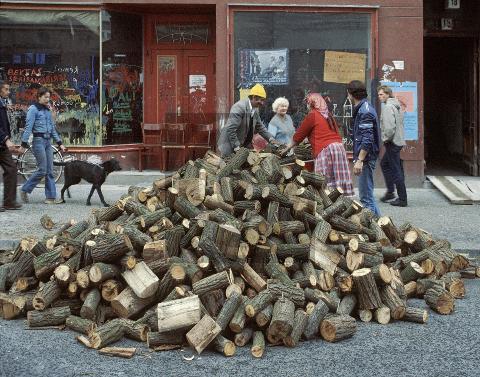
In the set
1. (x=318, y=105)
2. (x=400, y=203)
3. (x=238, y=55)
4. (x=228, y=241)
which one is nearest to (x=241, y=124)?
(x=318, y=105)

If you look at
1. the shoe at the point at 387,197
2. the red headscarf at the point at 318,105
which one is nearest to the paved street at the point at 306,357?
the red headscarf at the point at 318,105

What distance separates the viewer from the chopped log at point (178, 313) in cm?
639

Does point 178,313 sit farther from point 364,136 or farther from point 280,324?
point 364,136

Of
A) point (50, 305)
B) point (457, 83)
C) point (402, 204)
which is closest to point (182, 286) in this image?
point (50, 305)

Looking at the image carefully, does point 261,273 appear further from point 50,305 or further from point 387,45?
point 387,45

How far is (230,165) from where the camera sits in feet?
30.6

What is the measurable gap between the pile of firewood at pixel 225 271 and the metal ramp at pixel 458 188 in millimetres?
5829

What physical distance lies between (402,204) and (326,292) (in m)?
7.20

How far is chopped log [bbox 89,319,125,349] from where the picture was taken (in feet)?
21.2

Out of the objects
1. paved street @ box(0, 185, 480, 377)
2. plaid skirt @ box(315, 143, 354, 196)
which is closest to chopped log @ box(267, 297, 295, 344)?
paved street @ box(0, 185, 480, 377)

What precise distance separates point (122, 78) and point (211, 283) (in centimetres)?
1113

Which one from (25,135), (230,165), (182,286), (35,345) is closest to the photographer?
(35,345)

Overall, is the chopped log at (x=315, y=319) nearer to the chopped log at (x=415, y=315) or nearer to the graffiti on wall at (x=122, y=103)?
the chopped log at (x=415, y=315)

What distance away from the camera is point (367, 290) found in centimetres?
729
